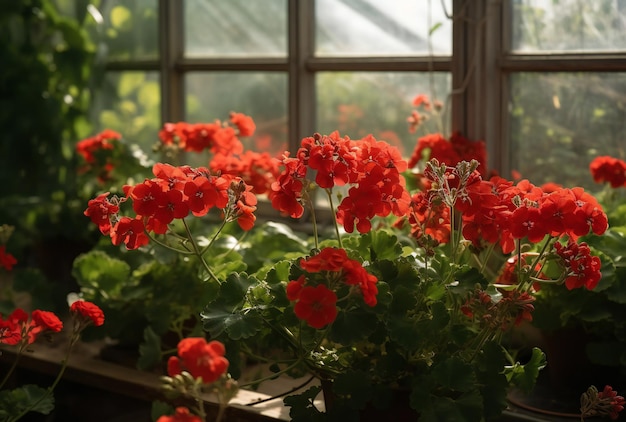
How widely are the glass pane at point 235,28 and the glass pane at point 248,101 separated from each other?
71 millimetres

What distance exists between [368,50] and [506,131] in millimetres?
486

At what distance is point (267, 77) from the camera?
3129 mm

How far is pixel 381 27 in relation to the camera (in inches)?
112

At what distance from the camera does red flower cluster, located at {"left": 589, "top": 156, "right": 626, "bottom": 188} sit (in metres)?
2.31

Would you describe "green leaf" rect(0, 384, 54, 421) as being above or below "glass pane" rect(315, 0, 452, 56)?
below

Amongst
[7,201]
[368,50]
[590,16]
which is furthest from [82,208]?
[590,16]

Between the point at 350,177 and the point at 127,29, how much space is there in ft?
5.90

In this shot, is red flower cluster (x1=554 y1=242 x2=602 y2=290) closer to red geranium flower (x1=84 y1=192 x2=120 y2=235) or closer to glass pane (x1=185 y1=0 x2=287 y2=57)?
red geranium flower (x1=84 y1=192 x2=120 y2=235)

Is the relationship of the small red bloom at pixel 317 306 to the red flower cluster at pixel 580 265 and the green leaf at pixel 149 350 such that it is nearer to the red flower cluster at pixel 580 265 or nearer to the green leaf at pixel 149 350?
the red flower cluster at pixel 580 265

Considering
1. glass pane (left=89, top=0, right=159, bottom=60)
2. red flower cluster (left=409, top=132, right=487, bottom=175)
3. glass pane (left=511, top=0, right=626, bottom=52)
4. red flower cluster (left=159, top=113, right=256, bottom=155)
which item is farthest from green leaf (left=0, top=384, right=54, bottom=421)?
glass pane (left=89, top=0, right=159, bottom=60)

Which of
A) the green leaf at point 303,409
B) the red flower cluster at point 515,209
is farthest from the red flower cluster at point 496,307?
the green leaf at point 303,409

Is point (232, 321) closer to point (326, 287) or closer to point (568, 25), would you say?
point (326, 287)

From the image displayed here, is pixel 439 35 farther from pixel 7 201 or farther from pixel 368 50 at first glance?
pixel 7 201

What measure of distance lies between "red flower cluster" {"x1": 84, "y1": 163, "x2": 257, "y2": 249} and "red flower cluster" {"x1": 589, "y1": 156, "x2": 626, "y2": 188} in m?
0.83
